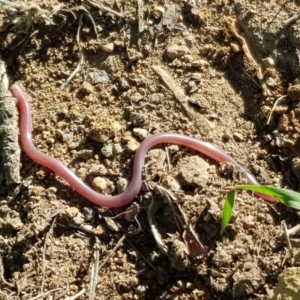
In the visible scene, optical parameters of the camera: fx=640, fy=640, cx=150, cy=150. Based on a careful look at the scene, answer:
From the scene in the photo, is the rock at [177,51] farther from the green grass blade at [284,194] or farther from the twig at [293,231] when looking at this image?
the twig at [293,231]

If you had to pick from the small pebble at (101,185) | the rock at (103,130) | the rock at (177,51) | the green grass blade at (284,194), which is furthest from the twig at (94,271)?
the rock at (177,51)

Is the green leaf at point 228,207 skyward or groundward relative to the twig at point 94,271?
skyward

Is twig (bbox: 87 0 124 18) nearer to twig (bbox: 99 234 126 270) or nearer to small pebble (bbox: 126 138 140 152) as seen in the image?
small pebble (bbox: 126 138 140 152)

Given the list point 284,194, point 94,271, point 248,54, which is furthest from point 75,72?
point 284,194

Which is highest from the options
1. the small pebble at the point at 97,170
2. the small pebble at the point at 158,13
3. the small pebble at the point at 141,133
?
the small pebble at the point at 158,13

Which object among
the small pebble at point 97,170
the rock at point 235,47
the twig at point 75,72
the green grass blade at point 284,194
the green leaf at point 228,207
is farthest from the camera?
A: the twig at point 75,72

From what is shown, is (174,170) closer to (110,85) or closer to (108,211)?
(108,211)

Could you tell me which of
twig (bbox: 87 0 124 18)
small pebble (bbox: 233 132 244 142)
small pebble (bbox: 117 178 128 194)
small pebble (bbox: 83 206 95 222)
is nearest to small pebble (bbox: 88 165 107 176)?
small pebble (bbox: 117 178 128 194)

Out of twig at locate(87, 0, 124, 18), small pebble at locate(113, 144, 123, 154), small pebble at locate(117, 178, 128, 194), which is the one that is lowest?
small pebble at locate(117, 178, 128, 194)

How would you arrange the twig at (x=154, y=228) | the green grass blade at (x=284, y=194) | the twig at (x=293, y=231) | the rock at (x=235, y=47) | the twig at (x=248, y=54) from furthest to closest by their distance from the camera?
the rock at (x=235, y=47), the twig at (x=248, y=54), the twig at (x=154, y=228), the twig at (x=293, y=231), the green grass blade at (x=284, y=194)
